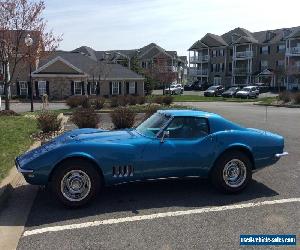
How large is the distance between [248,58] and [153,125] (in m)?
71.4

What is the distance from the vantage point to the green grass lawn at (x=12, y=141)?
7.74m

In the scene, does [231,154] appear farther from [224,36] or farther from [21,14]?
[224,36]

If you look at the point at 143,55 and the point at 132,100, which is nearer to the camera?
the point at 132,100

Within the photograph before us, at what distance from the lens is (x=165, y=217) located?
17.7ft

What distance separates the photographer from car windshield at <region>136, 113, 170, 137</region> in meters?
6.41

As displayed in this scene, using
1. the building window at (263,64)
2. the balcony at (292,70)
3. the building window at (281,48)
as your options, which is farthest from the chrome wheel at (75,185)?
the building window at (263,64)

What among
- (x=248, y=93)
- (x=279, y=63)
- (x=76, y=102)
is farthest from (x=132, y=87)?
(x=279, y=63)

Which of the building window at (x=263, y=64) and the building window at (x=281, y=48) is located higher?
the building window at (x=281, y=48)

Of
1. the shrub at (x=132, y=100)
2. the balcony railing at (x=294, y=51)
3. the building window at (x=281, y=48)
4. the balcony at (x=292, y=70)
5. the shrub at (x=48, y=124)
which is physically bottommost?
the shrub at (x=48, y=124)

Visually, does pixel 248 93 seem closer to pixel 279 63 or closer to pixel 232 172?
pixel 279 63

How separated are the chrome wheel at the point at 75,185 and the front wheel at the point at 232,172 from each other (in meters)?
2.00

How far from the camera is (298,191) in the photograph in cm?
660

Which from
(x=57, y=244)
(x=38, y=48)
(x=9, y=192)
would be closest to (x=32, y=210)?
(x=9, y=192)

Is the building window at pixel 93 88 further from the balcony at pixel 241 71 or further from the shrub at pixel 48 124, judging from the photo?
the shrub at pixel 48 124
